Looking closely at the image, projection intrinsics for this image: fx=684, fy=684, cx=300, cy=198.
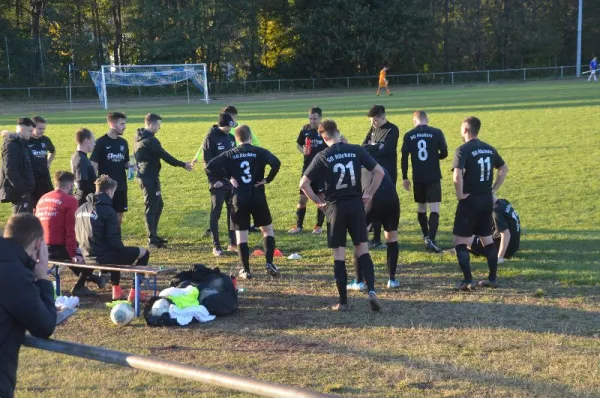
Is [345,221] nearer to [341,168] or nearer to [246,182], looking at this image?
[341,168]

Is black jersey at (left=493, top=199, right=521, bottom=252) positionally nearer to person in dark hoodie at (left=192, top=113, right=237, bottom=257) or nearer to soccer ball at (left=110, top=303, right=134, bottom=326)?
person in dark hoodie at (left=192, top=113, right=237, bottom=257)

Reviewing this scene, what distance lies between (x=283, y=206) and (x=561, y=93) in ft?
93.9

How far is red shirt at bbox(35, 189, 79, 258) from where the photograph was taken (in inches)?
313

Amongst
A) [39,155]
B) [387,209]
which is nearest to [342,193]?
[387,209]

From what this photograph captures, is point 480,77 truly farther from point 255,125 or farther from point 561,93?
point 255,125

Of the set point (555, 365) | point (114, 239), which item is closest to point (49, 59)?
point (114, 239)

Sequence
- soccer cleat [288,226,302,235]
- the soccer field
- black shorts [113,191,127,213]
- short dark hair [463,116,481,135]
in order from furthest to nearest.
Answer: soccer cleat [288,226,302,235] < black shorts [113,191,127,213] < short dark hair [463,116,481,135] < the soccer field

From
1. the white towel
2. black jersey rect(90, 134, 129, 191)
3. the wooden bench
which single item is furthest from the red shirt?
black jersey rect(90, 134, 129, 191)

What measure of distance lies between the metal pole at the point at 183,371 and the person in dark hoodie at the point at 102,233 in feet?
14.0

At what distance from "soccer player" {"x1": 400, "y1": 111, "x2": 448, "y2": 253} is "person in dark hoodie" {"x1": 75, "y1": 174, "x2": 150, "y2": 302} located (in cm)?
406

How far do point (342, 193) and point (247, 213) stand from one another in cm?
195

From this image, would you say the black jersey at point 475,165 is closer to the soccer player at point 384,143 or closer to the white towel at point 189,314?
the soccer player at point 384,143

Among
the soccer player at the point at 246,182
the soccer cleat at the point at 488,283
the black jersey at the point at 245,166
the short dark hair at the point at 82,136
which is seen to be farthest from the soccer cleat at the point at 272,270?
the short dark hair at the point at 82,136

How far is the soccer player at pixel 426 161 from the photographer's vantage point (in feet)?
32.5
